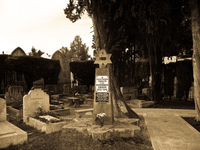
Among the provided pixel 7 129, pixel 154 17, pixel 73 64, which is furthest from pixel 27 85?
pixel 154 17

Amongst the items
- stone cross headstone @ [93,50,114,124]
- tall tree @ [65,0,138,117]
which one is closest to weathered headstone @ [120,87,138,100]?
tall tree @ [65,0,138,117]

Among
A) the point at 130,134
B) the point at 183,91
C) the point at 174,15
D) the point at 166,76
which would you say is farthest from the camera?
the point at 166,76

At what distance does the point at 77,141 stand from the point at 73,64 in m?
16.9

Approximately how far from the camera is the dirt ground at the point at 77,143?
462 cm

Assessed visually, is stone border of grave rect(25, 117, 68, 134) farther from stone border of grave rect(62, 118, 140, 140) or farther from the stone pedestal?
the stone pedestal

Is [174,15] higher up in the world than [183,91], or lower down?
higher up

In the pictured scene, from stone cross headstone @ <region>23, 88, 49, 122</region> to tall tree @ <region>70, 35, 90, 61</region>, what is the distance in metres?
33.0

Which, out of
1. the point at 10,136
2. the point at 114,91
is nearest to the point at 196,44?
the point at 114,91

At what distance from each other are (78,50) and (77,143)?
133 feet

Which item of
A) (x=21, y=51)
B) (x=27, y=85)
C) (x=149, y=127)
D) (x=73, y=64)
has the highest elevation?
(x=21, y=51)

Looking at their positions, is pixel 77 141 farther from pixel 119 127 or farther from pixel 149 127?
pixel 149 127

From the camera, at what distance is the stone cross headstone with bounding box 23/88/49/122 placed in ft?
24.6

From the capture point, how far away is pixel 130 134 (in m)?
5.41

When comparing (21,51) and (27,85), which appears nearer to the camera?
(27,85)
